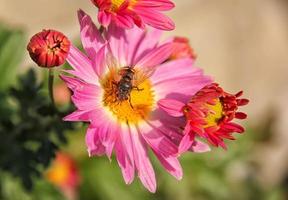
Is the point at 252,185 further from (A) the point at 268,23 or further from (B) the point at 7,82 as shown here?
(B) the point at 7,82

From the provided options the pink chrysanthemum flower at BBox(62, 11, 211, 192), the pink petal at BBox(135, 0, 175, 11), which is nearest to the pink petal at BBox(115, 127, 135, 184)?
the pink chrysanthemum flower at BBox(62, 11, 211, 192)

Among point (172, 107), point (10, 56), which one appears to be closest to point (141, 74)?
point (172, 107)

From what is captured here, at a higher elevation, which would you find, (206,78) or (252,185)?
(206,78)

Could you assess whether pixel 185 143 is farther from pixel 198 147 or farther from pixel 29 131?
pixel 29 131

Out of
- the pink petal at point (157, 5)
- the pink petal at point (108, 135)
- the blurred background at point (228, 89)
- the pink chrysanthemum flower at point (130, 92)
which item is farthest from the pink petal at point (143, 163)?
the blurred background at point (228, 89)

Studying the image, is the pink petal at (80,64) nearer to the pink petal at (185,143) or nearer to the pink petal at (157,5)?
the pink petal at (157,5)

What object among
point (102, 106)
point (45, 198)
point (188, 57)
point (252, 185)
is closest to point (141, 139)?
point (102, 106)
